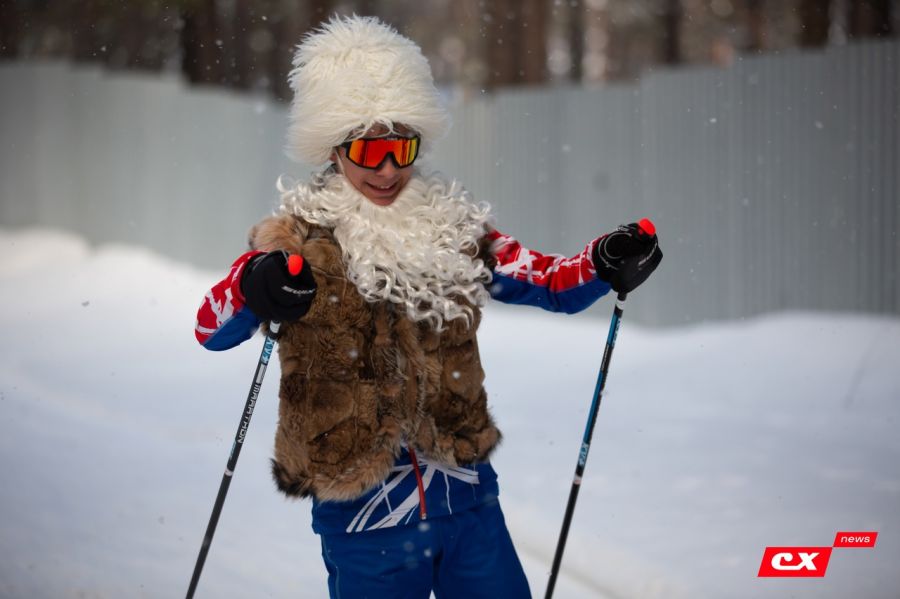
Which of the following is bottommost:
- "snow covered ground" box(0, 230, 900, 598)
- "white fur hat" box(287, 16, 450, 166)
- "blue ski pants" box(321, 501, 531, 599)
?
"snow covered ground" box(0, 230, 900, 598)

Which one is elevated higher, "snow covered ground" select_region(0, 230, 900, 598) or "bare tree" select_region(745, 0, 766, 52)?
"bare tree" select_region(745, 0, 766, 52)

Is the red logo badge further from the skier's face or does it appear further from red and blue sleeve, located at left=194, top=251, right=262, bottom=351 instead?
red and blue sleeve, located at left=194, top=251, right=262, bottom=351

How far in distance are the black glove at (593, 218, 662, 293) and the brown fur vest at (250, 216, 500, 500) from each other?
476 mm

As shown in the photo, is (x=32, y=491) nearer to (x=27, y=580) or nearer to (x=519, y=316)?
(x=27, y=580)

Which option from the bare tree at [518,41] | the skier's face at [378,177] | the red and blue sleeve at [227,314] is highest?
the bare tree at [518,41]

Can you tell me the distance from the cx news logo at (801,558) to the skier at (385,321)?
2.10 meters

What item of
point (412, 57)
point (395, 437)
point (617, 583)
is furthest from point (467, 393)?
point (617, 583)

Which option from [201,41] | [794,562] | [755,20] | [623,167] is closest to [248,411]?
[794,562]

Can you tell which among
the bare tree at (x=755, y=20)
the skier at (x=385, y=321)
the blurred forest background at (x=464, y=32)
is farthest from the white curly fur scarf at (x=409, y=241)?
the bare tree at (x=755, y=20)

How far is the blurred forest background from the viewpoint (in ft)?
58.2

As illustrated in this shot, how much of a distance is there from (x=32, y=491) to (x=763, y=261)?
20.4 ft

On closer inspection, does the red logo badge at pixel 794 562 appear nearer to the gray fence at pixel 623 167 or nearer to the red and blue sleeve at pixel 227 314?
the red and blue sleeve at pixel 227 314

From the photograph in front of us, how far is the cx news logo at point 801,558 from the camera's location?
4.66 m

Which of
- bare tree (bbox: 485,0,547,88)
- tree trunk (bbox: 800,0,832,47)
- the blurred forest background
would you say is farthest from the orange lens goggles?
bare tree (bbox: 485,0,547,88)
